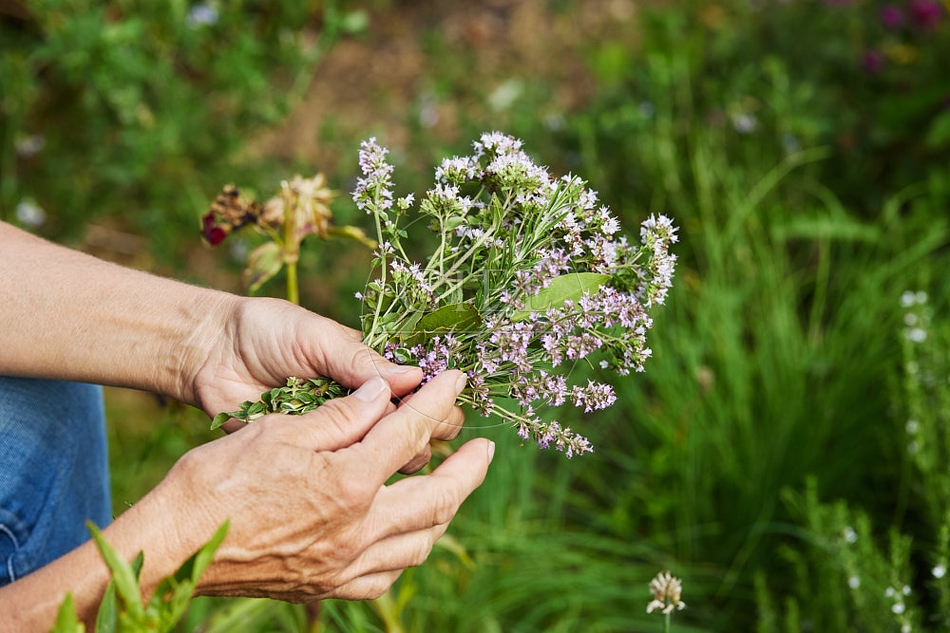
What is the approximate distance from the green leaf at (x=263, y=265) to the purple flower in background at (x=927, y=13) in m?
2.31

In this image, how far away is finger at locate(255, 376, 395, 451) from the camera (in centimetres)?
97

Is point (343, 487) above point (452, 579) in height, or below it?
below

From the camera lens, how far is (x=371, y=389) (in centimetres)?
102

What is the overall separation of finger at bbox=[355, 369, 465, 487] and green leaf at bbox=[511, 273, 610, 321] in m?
0.12

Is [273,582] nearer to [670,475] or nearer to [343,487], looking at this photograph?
[343,487]

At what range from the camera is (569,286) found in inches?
39.6

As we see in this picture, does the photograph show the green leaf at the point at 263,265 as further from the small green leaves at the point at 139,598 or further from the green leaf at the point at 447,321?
the small green leaves at the point at 139,598

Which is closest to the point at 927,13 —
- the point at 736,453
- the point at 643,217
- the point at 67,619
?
the point at 643,217

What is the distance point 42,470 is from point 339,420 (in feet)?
1.95

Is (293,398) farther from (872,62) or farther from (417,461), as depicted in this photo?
(872,62)

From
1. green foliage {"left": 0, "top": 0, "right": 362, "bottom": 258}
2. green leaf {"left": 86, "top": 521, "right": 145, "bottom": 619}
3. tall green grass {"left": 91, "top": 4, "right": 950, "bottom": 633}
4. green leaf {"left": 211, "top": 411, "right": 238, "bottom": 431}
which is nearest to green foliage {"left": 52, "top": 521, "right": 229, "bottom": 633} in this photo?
green leaf {"left": 86, "top": 521, "right": 145, "bottom": 619}

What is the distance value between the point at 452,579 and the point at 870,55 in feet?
7.03

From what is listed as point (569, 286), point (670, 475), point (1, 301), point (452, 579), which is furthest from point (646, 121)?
point (1, 301)

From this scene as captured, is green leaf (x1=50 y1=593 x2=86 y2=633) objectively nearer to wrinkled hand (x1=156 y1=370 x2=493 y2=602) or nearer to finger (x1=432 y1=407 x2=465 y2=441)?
wrinkled hand (x1=156 y1=370 x2=493 y2=602)
